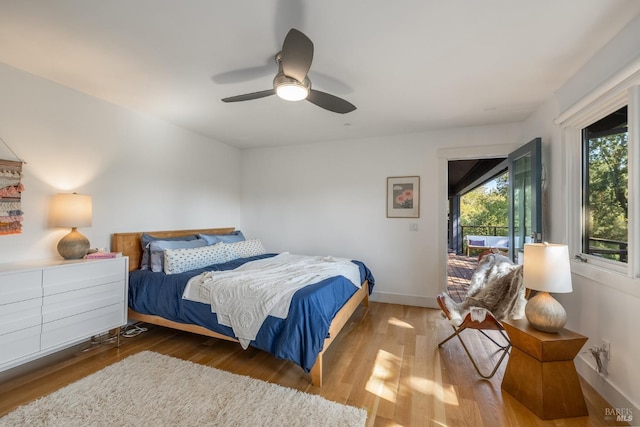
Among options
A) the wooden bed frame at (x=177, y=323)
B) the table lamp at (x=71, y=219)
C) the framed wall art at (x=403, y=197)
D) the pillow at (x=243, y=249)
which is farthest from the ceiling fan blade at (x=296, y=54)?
the framed wall art at (x=403, y=197)

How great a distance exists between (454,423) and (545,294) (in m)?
1.07

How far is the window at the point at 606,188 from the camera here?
191 cm

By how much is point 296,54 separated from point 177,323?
8.47ft

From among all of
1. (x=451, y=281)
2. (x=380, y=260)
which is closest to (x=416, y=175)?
(x=380, y=260)

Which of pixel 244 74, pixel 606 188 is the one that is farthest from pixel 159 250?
pixel 606 188

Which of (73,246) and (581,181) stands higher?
(581,181)

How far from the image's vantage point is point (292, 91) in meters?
1.97

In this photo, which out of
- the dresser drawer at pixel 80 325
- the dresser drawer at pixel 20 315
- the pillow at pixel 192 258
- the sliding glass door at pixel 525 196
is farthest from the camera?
the pillow at pixel 192 258

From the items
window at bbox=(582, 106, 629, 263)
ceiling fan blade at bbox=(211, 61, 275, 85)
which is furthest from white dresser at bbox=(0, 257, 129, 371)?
window at bbox=(582, 106, 629, 263)

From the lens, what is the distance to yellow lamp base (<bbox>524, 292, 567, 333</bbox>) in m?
1.82

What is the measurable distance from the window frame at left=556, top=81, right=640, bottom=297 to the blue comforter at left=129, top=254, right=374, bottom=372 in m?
1.95

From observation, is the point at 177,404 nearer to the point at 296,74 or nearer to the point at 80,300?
the point at 80,300

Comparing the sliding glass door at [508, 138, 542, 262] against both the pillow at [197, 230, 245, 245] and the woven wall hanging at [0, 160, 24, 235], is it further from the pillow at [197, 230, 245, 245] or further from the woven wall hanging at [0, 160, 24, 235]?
the woven wall hanging at [0, 160, 24, 235]

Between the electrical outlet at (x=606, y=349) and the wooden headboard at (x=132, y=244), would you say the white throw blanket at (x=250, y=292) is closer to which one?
the wooden headboard at (x=132, y=244)
